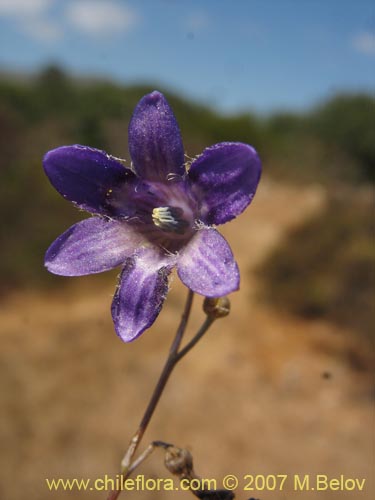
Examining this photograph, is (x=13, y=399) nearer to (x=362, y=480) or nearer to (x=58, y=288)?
(x=58, y=288)

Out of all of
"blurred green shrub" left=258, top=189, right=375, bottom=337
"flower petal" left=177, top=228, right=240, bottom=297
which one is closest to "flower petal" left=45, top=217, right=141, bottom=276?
"flower petal" left=177, top=228, right=240, bottom=297

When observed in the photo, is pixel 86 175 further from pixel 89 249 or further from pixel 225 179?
pixel 225 179

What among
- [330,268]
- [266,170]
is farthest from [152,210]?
[266,170]

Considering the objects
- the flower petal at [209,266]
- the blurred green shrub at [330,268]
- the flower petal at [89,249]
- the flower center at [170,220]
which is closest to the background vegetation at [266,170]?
the blurred green shrub at [330,268]

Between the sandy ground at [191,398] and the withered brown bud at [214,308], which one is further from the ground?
the withered brown bud at [214,308]

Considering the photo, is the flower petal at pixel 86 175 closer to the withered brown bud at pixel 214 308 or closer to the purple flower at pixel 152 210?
the purple flower at pixel 152 210

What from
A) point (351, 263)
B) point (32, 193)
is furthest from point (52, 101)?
point (351, 263)
